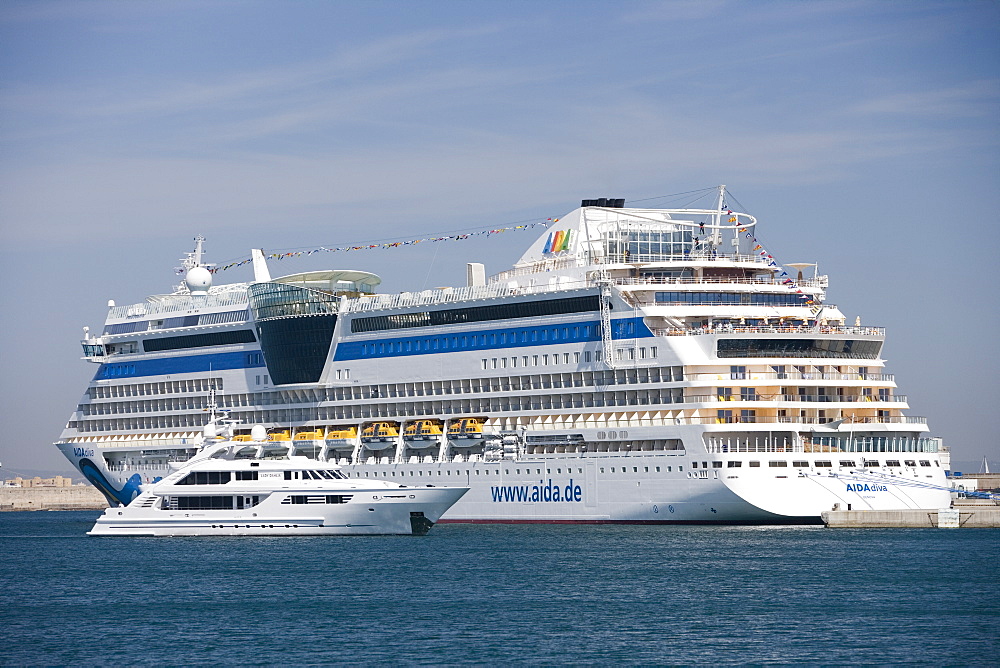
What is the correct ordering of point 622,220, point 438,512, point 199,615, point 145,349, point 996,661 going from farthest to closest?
1. point 145,349
2. point 622,220
3. point 438,512
4. point 199,615
5. point 996,661

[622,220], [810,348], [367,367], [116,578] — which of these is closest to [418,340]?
[367,367]

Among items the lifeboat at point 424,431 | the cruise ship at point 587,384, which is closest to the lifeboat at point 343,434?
the cruise ship at point 587,384

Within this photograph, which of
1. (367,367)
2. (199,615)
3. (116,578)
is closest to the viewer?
(199,615)

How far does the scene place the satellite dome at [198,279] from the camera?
3573 inches

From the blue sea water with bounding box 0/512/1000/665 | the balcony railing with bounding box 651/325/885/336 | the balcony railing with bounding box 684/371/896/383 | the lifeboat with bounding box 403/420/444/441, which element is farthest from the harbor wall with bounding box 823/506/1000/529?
the lifeboat with bounding box 403/420/444/441

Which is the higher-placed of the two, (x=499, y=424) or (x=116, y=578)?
(x=499, y=424)

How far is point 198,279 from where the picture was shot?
A: 9081cm

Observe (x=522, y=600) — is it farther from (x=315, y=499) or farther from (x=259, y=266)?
(x=259, y=266)

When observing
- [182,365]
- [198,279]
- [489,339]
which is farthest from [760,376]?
[198,279]

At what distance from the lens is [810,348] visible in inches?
2638

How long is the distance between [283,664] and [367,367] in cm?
4451

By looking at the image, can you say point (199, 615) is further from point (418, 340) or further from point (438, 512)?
point (418, 340)

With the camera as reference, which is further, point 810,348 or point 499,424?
point 499,424

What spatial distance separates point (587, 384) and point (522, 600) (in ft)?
88.3
